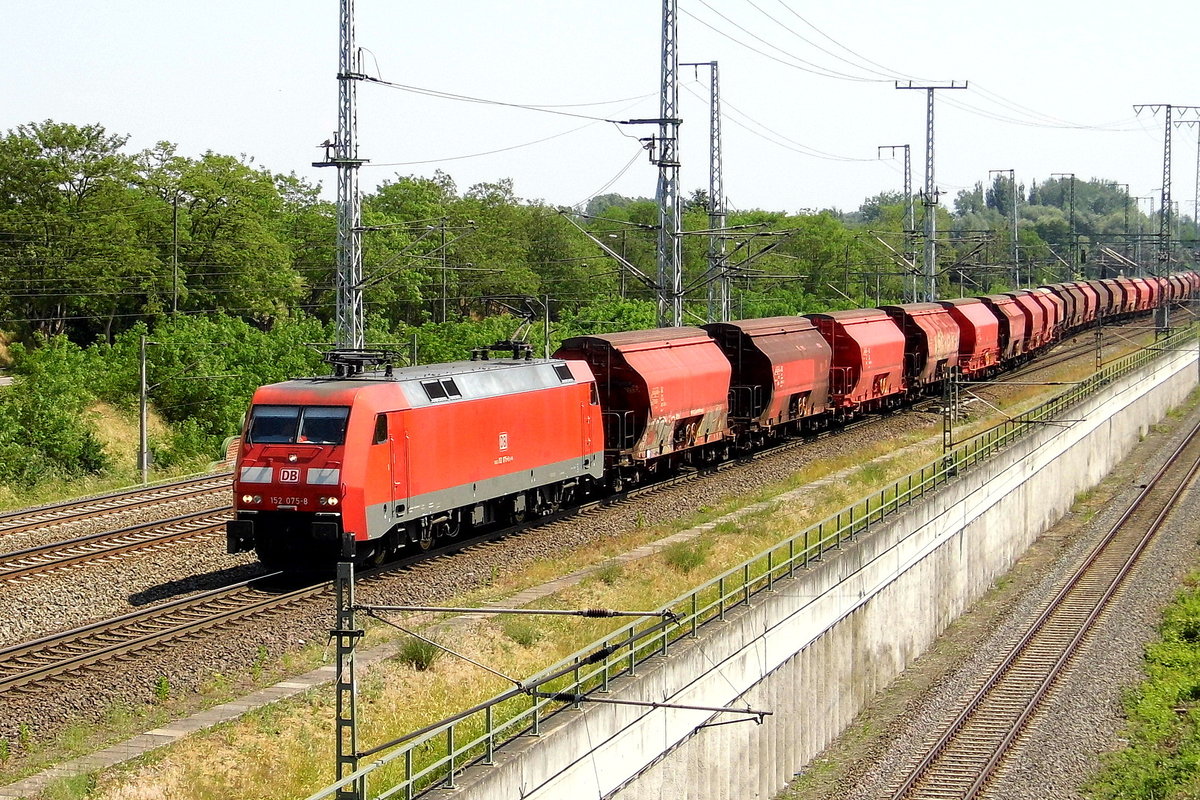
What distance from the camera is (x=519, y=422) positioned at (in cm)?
2819

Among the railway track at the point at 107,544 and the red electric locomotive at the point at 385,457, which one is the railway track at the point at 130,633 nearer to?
the red electric locomotive at the point at 385,457

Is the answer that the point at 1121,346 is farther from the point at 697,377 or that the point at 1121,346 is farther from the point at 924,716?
the point at 924,716

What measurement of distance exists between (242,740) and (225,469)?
27.1 metres

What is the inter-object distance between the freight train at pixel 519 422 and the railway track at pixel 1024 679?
9241 millimetres

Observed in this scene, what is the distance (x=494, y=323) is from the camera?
64438mm

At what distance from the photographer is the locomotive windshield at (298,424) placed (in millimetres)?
23141

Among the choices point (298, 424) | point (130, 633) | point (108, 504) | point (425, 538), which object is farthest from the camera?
point (108, 504)

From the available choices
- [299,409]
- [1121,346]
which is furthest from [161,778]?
[1121,346]

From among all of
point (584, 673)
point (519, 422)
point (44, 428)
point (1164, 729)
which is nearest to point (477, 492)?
point (519, 422)

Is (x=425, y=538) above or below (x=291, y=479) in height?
below

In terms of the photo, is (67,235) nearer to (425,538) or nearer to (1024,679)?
(425,538)

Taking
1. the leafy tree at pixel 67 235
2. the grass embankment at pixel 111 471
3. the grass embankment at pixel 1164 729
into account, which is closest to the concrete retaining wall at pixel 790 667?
the grass embankment at pixel 1164 729

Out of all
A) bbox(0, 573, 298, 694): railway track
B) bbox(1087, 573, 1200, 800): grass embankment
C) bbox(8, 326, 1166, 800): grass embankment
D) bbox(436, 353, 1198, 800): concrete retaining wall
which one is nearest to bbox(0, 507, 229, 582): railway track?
bbox(0, 573, 298, 694): railway track

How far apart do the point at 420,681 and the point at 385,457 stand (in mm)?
5964
